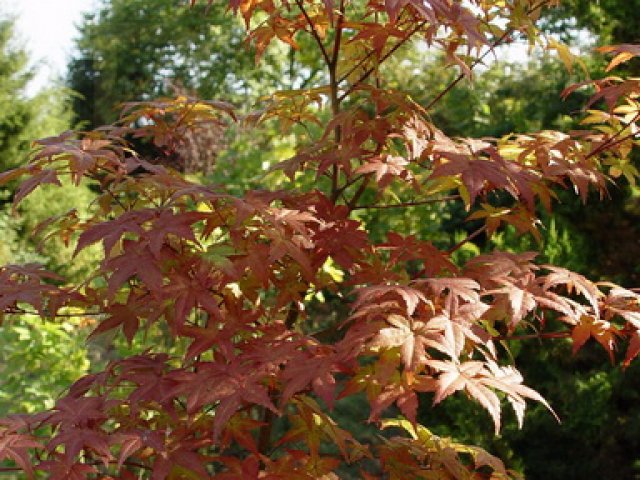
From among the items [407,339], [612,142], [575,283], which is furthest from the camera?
[612,142]

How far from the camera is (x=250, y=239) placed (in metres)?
1.59

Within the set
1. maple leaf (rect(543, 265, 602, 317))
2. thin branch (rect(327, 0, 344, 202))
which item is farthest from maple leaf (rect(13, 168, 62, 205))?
maple leaf (rect(543, 265, 602, 317))

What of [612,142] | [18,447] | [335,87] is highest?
[335,87]

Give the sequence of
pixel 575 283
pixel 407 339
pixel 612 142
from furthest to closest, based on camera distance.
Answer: pixel 612 142, pixel 575 283, pixel 407 339

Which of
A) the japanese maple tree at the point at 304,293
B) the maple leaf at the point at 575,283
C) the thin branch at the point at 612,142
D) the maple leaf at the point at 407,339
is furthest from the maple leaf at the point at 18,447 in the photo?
the thin branch at the point at 612,142

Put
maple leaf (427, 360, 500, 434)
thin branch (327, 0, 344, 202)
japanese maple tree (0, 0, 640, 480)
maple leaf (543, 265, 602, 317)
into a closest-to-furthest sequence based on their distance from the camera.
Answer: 1. maple leaf (427, 360, 500, 434)
2. japanese maple tree (0, 0, 640, 480)
3. maple leaf (543, 265, 602, 317)
4. thin branch (327, 0, 344, 202)

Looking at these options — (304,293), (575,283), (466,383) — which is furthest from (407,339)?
(304,293)

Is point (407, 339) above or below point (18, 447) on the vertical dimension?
above

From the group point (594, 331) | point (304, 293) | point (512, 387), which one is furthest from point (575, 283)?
point (304, 293)

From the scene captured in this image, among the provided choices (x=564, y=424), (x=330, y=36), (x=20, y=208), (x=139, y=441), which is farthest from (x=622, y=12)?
(x=330, y=36)

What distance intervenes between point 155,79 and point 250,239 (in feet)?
65.7

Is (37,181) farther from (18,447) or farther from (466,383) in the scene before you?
(466,383)

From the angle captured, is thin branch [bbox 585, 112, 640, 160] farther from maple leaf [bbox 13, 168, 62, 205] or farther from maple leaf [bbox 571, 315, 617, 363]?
maple leaf [bbox 13, 168, 62, 205]

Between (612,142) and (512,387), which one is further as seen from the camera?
(612,142)
